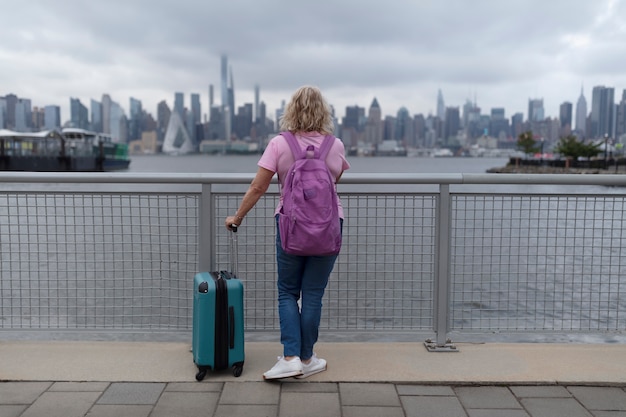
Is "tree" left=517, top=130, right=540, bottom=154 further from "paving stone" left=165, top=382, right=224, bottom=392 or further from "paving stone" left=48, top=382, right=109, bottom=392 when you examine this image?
"paving stone" left=48, top=382, right=109, bottom=392

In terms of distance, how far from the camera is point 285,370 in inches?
140

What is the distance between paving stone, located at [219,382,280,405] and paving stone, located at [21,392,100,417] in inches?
29.2

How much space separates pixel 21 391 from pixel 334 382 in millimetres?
1839

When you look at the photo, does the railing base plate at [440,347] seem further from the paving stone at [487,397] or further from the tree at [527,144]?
the tree at [527,144]

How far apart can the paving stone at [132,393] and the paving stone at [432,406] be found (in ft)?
4.68

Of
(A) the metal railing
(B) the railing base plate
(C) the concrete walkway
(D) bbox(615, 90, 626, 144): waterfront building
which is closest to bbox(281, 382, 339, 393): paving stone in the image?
(C) the concrete walkway

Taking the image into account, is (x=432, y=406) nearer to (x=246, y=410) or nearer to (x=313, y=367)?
(x=313, y=367)

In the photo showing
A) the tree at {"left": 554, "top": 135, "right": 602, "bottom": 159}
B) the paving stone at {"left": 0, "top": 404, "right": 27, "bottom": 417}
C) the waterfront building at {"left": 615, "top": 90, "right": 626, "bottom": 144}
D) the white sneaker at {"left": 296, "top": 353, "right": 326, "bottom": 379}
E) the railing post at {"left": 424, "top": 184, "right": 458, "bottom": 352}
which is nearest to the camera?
the paving stone at {"left": 0, "top": 404, "right": 27, "bottom": 417}

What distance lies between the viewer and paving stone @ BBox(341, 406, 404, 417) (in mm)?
3137

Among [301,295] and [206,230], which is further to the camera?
[206,230]

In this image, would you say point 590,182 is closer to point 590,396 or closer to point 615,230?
point 615,230

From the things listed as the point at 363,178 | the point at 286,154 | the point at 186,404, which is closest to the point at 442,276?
the point at 363,178

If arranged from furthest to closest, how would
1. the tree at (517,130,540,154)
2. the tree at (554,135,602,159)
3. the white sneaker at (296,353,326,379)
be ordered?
the tree at (517,130,540,154) → the tree at (554,135,602,159) → the white sneaker at (296,353,326,379)

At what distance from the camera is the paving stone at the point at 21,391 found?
3275 millimetres
